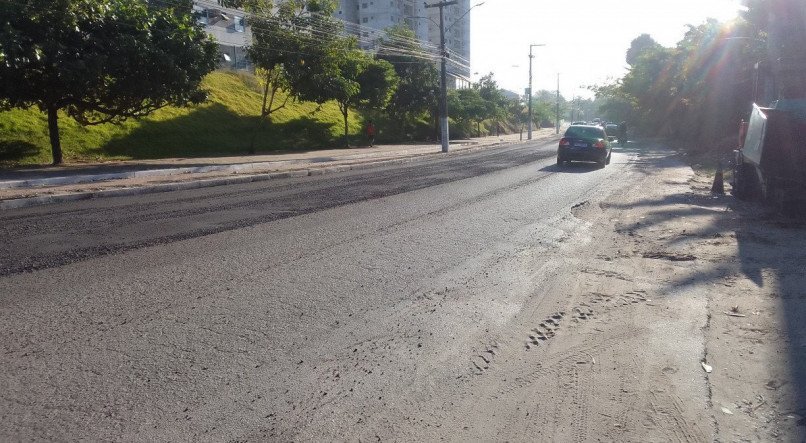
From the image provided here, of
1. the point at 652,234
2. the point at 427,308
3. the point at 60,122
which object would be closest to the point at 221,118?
the point at 60,122

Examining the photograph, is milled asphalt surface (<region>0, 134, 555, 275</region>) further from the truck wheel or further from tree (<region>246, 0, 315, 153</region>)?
tree (<region>246, 0, 315, 153</region>)

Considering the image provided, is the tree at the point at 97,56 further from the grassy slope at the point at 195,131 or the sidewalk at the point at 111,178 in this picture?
the sidewalk at the point at 111,178

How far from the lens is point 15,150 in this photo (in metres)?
21.7

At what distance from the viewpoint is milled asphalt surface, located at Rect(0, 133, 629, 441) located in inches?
140

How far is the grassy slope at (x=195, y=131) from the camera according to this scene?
75.7ft

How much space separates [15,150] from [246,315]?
67.9ft

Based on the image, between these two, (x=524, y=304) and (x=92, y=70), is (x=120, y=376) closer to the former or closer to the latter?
(x=524, y=304)

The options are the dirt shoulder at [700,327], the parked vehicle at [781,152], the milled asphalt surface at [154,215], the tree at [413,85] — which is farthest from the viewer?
the tree at [413,85]

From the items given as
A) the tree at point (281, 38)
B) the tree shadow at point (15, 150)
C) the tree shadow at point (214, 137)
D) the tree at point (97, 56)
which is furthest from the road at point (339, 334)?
the tree at point (281, 38)

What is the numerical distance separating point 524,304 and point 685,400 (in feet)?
7.04

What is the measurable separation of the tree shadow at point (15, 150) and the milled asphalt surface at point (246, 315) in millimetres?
12225

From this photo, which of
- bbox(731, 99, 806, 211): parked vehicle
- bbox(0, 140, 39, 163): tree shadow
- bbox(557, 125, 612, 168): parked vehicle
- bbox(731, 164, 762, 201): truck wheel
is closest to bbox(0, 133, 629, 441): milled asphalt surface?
bbox(731, 99, 806, 211): parked vehicle

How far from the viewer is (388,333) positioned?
4941 millimetres

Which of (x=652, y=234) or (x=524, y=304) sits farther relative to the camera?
(x=652, y=234)
